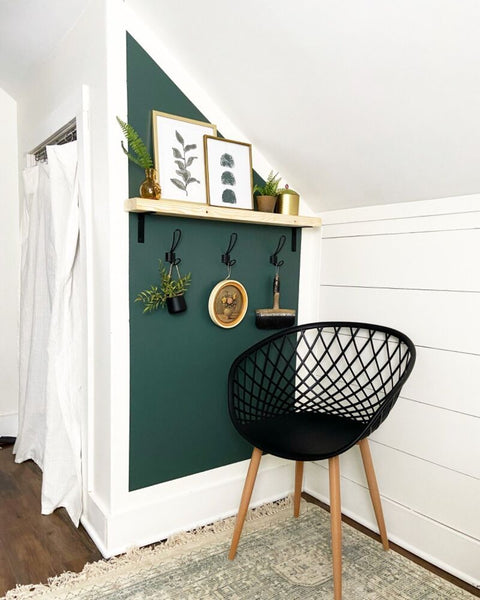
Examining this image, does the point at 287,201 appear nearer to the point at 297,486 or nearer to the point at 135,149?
the point at 135,149

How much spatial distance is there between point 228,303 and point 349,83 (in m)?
0.97

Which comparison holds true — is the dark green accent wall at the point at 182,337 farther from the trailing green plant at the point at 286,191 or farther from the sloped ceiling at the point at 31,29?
the sloped ceiling at the point at 31,29

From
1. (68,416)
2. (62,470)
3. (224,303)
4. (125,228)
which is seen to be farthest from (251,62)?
(62,470)

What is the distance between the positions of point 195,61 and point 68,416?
1.56 metres

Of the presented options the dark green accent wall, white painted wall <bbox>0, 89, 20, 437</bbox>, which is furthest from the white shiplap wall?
white painted wall <bbox>0, 89, 20, 437</bbox>

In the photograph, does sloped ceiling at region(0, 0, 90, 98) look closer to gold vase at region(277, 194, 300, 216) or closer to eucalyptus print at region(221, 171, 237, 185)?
eucalyptus print at region(221, 171, 237, 185)

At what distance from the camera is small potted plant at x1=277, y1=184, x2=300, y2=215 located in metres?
2.10

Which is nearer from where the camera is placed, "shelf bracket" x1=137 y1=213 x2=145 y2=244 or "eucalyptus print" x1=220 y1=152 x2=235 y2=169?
"shelf bracket" x1=137 y1=213 x2=145 y2=244

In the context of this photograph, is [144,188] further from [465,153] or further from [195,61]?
[465,153]

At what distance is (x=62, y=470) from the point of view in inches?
83.8

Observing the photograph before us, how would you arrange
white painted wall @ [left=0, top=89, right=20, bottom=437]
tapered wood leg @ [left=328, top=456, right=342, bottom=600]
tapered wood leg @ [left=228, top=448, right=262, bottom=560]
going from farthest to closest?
white painted wall @ [left=0, top=89, right=20, bottom=437] < tapered wood leg @ [left=228, top=448, right=262, bottom=560] < tapered wood leg @ [left=328, top=456, right=342, bottom=600]

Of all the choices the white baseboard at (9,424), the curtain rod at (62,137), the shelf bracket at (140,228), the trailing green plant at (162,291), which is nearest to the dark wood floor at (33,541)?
the white baseboard at (9,424)

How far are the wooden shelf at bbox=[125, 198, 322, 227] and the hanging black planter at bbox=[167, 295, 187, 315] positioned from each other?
326mm

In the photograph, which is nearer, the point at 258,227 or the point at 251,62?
the point at 251,62
